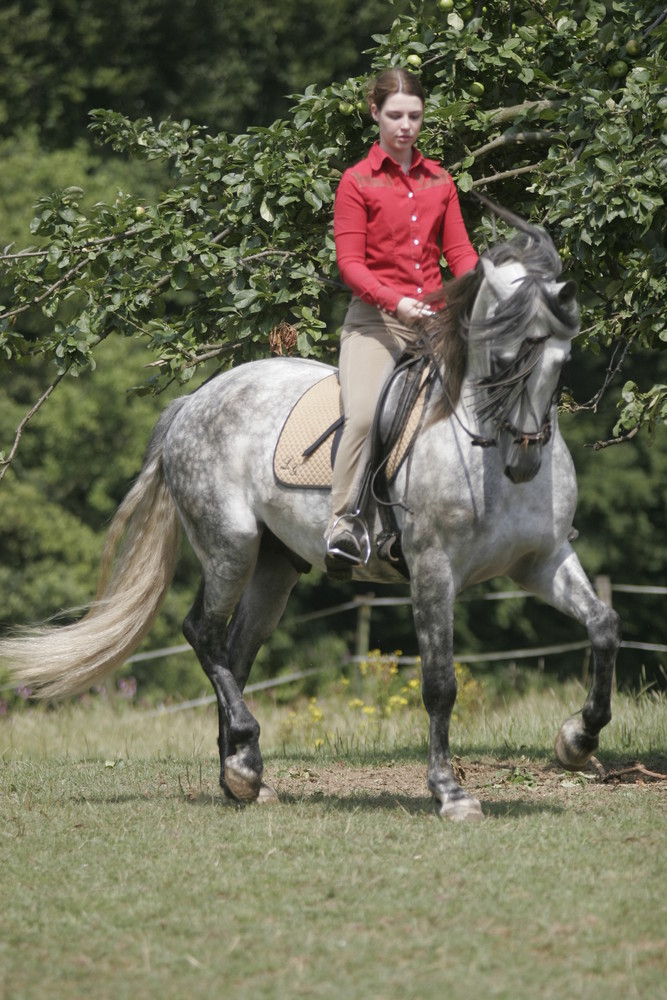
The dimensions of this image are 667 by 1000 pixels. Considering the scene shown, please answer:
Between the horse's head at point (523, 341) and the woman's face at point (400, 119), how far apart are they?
28.1 inches

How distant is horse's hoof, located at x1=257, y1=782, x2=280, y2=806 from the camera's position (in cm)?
652

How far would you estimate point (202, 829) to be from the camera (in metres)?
5.83

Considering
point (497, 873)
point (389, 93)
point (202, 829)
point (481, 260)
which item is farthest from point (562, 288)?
point (202, 829)

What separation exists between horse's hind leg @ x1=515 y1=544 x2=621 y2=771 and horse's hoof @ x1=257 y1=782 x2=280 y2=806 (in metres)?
1.47

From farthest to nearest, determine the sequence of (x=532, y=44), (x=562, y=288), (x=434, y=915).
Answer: (x=532, y=44)
(x=562, y=288)
(x=434, y=915)

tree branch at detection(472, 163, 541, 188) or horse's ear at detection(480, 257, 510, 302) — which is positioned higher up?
tree branch at detection(472, 163, 541, 188)

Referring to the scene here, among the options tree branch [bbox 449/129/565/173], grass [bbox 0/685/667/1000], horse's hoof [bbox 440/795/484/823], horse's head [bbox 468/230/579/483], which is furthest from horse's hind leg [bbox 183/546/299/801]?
tree branch [bbox 449/129/565/173]

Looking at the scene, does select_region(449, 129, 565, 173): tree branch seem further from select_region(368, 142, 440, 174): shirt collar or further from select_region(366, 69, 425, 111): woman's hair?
select_region(366, 69, 425, 111): woman's hair

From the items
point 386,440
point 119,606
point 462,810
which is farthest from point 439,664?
point 119,606

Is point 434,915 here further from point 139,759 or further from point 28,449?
point 28,449

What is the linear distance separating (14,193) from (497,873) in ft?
59.2

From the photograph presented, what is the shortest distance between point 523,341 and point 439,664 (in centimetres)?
142

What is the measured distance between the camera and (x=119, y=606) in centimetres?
720

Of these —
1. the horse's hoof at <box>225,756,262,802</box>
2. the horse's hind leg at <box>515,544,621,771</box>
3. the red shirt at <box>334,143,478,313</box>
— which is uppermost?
the red shirt at <box>334,143,478,313</box>
